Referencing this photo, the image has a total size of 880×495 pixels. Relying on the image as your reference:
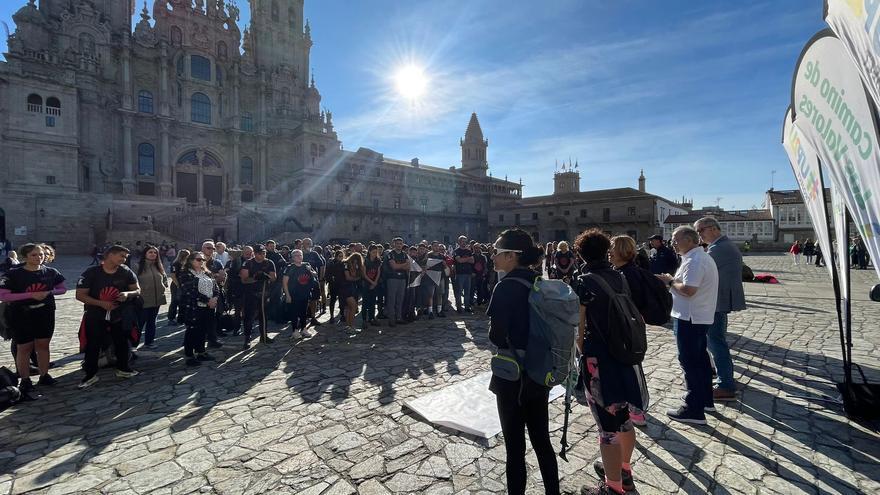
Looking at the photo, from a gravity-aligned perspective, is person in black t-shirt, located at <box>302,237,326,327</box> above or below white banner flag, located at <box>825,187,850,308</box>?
below

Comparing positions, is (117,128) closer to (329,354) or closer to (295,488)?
(329,354)

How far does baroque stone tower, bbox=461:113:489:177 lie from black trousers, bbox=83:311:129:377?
6832 cm

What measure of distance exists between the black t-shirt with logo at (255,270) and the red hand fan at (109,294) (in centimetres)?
230

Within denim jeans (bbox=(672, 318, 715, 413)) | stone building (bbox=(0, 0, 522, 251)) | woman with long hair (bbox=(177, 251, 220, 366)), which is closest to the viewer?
denim jeans (bbox=(672, 318, 715, 413))

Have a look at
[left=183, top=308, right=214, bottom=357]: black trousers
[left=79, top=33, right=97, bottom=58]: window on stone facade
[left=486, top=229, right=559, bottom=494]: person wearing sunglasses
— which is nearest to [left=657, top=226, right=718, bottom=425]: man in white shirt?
[left=486, top=229, right=559, bottom=494]: person wearing sunglasses

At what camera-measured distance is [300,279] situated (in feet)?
27.3

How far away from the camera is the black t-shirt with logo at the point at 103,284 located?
5.18 m

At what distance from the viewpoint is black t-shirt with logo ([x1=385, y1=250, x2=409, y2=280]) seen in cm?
934

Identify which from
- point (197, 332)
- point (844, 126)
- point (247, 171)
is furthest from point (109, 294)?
point (247, 171)

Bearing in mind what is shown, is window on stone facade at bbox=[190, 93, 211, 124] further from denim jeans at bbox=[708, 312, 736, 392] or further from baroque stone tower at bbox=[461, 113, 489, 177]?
denim jeans at bbox=[708, 312, 736, 392]

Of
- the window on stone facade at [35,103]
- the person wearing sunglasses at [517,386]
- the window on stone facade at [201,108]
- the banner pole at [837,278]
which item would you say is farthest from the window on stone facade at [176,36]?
the banner pole at [837,278]

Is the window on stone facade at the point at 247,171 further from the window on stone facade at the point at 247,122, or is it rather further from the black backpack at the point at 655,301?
the black backpack at the point at 655,301

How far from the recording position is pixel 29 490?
→ 10.1ft

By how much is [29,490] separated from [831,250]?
8587mm
